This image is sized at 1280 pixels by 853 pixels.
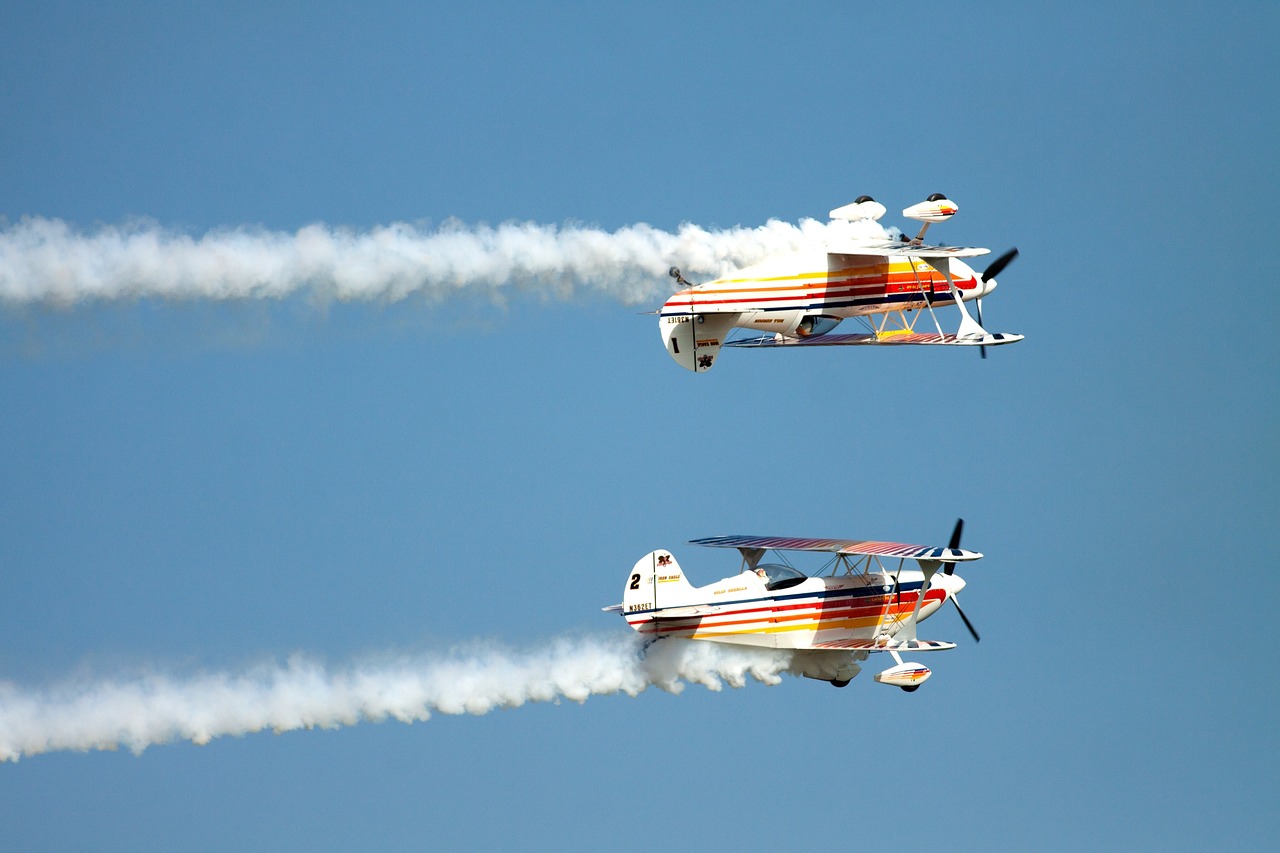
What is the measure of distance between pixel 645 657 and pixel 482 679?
10.8ft

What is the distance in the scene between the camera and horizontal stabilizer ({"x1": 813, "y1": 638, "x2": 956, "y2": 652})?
58.3 metres

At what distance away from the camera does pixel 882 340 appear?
188ft

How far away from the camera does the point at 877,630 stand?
194 ft

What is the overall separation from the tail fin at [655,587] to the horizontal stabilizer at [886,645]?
2.94 metres

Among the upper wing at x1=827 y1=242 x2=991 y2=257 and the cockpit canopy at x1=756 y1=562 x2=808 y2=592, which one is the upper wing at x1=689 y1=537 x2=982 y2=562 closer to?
the cockpit canopy at x1=756 y1=562 x2=808 y2=592

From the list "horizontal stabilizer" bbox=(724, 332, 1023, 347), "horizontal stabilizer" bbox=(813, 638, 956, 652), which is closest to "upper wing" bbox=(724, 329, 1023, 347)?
"horizontal stabilizer" bbox=(724, 332, 1023, 347)

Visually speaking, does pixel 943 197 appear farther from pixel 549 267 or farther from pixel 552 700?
pixel 552 700

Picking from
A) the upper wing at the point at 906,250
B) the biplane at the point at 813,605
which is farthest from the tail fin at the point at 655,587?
the upper wing at the point at 906,250

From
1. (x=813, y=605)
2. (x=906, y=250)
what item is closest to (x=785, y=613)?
(x=813, y=605)

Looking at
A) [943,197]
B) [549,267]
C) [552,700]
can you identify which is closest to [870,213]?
[943,197]

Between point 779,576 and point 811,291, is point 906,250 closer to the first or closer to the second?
point 811,291

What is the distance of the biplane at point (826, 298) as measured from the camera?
57000mm

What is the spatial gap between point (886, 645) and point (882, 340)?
611 cm

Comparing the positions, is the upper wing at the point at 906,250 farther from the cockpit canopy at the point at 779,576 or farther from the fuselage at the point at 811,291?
the cockpit canopy at the point at 779,576
